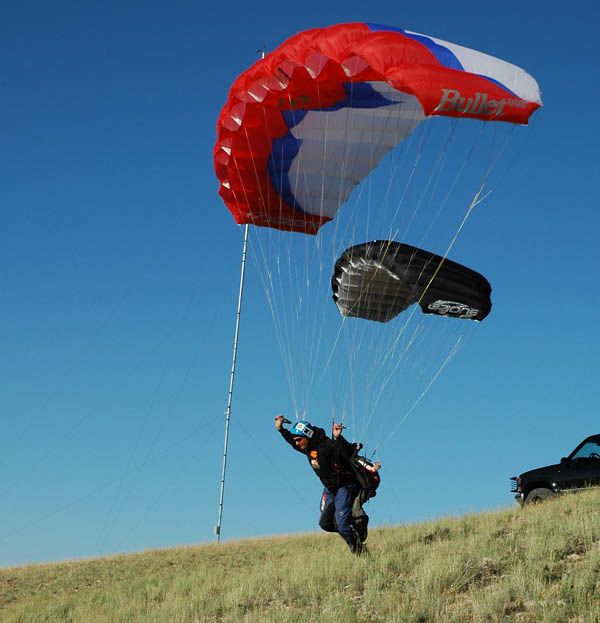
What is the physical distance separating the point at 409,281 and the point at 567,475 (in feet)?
13.3

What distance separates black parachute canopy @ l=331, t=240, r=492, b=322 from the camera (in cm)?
1164

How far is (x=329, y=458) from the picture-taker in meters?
9.68

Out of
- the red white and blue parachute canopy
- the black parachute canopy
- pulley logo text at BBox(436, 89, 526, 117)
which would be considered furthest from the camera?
the black parachute canopy

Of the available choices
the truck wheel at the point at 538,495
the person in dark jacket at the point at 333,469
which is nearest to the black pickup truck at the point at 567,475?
the truck wheel at the point at 538,495

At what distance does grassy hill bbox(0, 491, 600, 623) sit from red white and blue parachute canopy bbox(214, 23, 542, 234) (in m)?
5.37

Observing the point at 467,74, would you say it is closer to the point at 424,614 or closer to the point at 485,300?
the point at 485,300

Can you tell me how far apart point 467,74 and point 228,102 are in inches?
161

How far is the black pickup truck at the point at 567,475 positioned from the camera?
1168 cm

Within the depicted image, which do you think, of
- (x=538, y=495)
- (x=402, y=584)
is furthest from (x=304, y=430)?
(x=538, y=495)

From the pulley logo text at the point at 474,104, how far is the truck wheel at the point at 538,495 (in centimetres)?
618

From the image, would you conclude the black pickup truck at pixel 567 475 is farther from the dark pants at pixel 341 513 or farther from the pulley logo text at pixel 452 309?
the dark pants at pixel 341 513

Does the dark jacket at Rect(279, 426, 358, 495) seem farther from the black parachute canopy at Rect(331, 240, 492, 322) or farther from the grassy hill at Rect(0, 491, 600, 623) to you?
the black parachute canopy at Rect(331, 240, 492, 322)

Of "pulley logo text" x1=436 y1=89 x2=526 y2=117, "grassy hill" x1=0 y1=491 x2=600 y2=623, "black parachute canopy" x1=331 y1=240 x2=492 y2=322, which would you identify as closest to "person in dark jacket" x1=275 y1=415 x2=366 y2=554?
"grassy hill" x1=0 y1=491 x2=600 y2=623

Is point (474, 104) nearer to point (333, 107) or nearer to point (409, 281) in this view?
point (409, 281)
